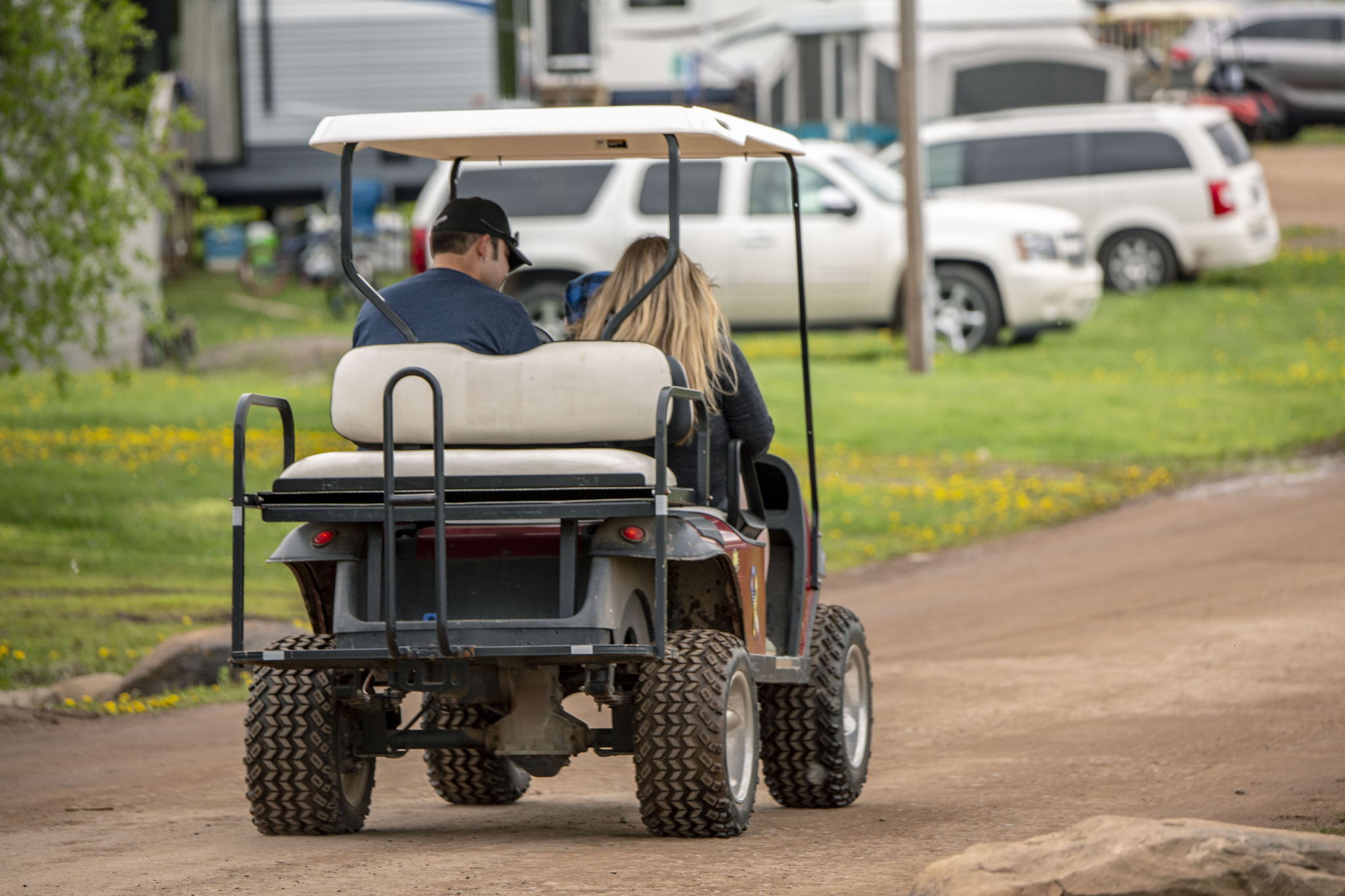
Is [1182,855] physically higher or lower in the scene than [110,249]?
lower

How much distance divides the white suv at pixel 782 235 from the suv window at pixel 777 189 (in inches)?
0.5

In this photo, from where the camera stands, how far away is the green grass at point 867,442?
11258mm

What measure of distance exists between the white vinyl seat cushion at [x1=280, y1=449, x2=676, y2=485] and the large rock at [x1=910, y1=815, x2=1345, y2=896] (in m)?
1.47

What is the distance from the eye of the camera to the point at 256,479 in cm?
1377

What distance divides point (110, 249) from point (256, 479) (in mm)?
2037

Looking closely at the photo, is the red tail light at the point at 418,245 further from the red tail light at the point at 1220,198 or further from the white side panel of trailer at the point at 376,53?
the white side panel of trailer at the point at 376,53

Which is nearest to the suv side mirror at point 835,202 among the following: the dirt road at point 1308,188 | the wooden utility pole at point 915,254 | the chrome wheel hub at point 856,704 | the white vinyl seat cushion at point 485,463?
the wooden utility pole at point 915,254

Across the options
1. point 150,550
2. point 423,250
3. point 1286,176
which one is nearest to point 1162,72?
point 1286,176

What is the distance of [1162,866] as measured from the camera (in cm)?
397

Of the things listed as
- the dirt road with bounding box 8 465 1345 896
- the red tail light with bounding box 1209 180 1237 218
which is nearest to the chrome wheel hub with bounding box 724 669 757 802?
the dirt road with bounding box 8 465 1345 896

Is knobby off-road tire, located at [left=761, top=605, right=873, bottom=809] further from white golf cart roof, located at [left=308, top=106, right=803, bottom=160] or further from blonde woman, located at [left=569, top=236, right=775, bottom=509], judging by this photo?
white golf cart roof, located at [left=308, top=106, right=803, bottom=160]

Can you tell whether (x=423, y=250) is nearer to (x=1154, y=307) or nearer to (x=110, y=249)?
(x=110, y=249)

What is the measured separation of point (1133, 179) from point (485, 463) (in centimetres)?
1835

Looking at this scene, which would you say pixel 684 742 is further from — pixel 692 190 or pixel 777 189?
pixel 692 190
